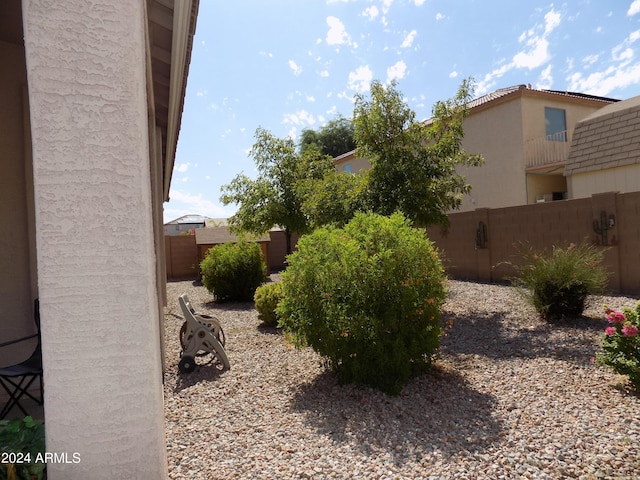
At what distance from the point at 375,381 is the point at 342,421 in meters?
0.71

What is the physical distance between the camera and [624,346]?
4.27 metres

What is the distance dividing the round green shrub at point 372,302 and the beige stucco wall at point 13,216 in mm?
2462

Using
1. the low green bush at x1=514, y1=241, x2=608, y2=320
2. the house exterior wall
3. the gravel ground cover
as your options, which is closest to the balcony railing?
the house exterior wall

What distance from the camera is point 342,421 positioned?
12.6 ft

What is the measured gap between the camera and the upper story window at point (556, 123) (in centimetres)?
1700

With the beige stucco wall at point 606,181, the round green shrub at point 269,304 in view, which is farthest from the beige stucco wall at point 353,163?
the round green shrub at point 269,304

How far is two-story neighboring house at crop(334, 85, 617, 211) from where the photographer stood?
16.7m

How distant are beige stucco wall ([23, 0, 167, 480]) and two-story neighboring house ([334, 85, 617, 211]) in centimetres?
1618

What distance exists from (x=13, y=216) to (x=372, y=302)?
3.36 metres

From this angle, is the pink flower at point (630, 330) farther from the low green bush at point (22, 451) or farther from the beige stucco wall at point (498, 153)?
the beige stucco wall at point (498, 153)

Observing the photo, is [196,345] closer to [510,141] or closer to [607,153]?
[607,153]

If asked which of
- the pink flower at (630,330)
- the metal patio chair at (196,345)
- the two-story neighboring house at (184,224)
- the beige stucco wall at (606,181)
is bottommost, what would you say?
the metal patio chair at (196,345)

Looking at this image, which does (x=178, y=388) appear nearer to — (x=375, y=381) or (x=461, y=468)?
(x=375, y=381)

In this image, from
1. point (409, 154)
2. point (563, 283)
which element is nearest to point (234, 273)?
point (409, 154)
